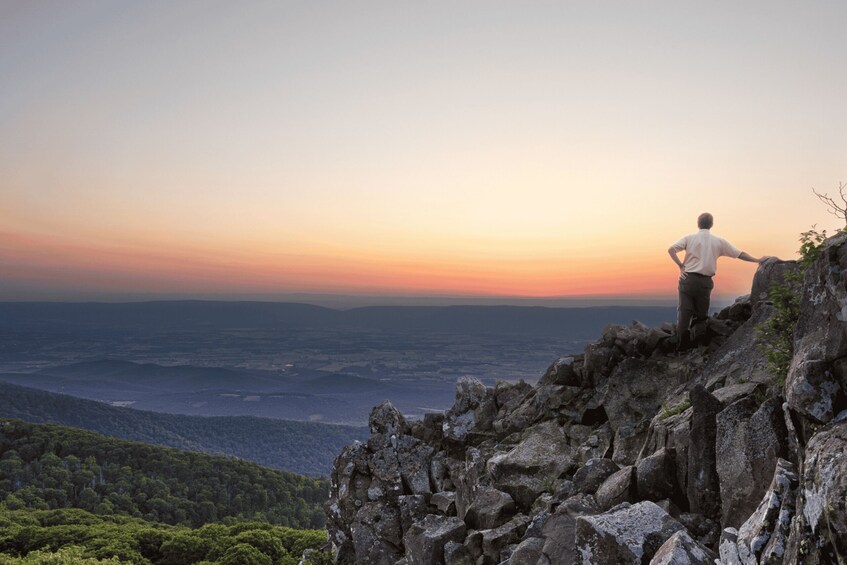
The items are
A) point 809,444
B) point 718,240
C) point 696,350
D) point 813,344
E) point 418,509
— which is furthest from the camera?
point 418,509

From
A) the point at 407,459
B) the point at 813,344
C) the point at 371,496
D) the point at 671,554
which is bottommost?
the point at 371,496

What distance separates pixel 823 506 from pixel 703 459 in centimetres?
437

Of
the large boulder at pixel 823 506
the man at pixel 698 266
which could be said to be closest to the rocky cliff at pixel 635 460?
the large boulder at pixel 823 506

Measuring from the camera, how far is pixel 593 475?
14.3 metres

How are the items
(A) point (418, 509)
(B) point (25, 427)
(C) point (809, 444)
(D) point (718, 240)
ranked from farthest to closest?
1. (B) point (25, 427)
2. (A) point (418, 509)
3. (D) point (718, 240)
4. (C) point (809, 444)

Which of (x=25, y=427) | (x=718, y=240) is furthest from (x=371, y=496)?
(x=25, y=427)

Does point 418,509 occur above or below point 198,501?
above

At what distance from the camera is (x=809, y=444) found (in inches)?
309

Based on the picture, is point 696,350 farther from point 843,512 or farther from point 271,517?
point 271,517

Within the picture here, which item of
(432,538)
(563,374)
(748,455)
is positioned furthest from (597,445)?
(748,455)

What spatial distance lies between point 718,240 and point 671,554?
1129 cm

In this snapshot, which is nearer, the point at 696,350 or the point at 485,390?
the point at 696,350

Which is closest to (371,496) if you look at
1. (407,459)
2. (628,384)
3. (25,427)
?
(407,459)

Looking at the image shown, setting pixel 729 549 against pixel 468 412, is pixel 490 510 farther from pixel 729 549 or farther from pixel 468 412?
pixel 729 549
